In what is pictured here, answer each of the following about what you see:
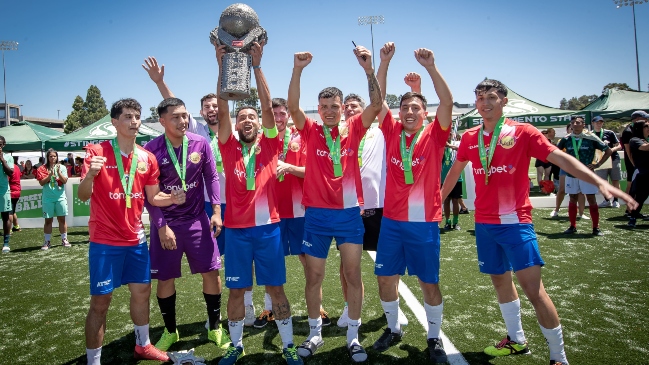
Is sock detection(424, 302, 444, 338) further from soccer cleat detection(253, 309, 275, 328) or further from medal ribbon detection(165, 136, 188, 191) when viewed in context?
medal ribbon detection(165, 136, 188, 191)

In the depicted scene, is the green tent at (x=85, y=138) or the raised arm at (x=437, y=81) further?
the green tent at (x=85, y=138)

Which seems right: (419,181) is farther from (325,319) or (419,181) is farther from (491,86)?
(325,319)

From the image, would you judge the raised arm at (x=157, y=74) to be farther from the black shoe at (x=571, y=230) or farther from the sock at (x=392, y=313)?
the black shoe at (x=571, y=230)

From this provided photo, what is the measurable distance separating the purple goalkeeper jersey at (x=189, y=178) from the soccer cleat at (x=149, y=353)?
46.7 inches

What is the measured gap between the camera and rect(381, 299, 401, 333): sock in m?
3.92

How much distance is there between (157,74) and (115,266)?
6.85 feet

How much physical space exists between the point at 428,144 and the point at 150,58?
3.06 metres

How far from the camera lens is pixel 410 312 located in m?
4.84

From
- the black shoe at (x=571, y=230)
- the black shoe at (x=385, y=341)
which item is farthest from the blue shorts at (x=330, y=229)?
the black shoe at (x=571, y=230)

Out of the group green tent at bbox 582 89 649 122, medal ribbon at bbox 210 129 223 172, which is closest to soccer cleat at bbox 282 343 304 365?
medal ribbon at bbox 210 129 223 172

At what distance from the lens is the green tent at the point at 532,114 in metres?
15.8

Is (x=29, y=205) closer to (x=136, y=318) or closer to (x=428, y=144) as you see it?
(x=136, y=318)

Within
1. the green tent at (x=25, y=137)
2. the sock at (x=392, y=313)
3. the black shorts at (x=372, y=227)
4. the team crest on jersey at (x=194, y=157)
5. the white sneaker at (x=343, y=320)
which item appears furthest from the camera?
the green tent at (x=25, y=137)

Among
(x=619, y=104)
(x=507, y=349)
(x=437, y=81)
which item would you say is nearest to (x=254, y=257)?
(x=437, y=81)
